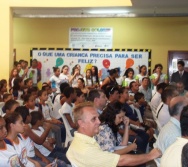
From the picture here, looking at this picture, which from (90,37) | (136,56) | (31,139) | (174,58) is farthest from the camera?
(90,37)

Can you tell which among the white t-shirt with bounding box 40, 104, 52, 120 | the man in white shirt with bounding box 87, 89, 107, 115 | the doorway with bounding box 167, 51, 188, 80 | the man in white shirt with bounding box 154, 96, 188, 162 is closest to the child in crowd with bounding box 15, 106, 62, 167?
the man in white shirt with bounding box 87, 89, 107, 115

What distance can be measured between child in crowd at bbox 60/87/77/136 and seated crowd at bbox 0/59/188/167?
12 millimetres

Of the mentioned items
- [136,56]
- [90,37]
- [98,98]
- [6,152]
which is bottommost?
[6,152]

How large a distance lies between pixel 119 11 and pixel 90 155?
793 cm

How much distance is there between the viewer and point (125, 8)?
978 cm

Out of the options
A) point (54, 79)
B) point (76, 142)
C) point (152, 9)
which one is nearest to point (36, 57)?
point (54, 79)

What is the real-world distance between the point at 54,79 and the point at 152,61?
3085mm

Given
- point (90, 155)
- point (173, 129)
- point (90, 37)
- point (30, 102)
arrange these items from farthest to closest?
point (90, 37) → point (30, 102) → point (173, 129) → point (90, 155)

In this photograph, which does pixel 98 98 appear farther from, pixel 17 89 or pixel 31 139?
pixel 17 89

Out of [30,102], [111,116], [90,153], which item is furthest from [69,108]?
[90,153]

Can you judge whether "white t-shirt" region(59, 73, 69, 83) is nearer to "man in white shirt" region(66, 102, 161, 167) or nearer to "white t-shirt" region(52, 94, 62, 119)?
"white t-shirt" region(52, 94, 62, 119)

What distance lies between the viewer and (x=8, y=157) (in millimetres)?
3525

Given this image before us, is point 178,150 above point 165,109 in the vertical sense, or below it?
above

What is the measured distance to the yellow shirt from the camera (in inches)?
104
